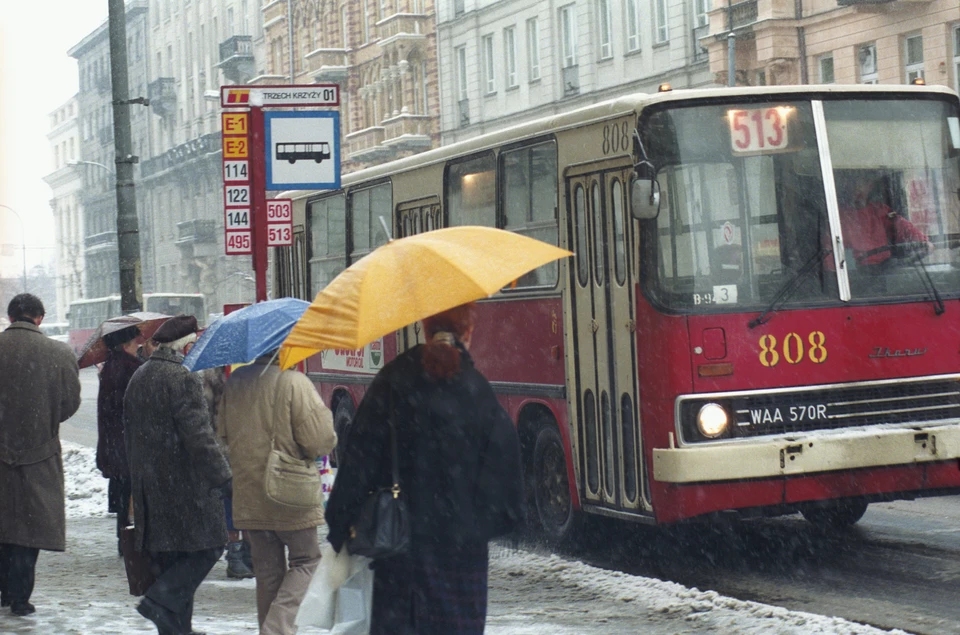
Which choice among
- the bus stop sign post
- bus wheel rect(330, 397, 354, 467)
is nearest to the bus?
bus wheel rect(330, 397, 354, 467)

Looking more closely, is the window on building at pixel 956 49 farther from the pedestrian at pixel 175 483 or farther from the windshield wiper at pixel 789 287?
the pedestrian at pixel 175 483

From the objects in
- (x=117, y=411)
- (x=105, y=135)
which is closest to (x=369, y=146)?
(x=105, y=135)

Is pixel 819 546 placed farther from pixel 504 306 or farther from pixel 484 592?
pixel 484 592

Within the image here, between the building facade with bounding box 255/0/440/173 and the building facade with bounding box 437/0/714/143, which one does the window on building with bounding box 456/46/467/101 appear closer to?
the building facade with bounding box 437/0/714/143

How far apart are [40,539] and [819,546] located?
5.07 metres

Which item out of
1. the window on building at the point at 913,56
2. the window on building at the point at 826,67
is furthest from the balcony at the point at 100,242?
the window on building at the point at 913,56

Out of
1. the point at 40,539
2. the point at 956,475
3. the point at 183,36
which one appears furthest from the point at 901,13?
the point at 183,36

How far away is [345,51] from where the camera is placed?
203ft

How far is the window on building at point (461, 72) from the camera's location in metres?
52.9

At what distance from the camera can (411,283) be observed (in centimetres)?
529

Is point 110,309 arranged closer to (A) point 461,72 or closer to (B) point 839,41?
(A) point 461,72

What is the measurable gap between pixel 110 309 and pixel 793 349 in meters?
63.8

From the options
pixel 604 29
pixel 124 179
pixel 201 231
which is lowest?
pixel 124 179

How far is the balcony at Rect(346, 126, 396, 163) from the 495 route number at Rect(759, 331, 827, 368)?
46.6m
